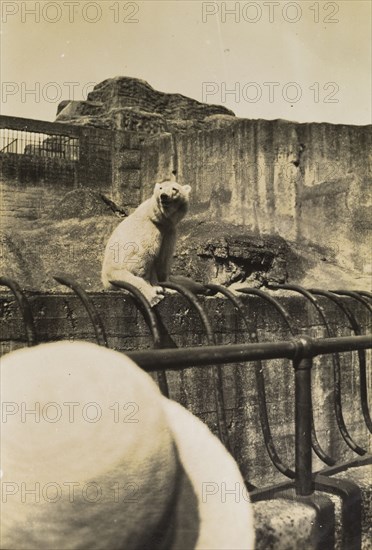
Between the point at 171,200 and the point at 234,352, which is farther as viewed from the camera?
the point at 171,200

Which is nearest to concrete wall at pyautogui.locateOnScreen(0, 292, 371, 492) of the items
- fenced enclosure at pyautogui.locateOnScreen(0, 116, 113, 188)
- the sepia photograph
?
the sepia photograph

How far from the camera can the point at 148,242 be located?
5.89m

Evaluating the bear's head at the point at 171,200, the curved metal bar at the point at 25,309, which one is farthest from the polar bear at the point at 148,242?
the curved metal bar at the point at 25,309

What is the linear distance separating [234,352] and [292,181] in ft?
45.9

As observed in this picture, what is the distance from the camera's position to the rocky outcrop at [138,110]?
882 inches

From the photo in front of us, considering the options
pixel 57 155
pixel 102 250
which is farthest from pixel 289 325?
pixel 57 155

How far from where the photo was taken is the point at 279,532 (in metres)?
1.81

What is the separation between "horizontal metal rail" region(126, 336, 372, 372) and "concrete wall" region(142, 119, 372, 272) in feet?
41.1

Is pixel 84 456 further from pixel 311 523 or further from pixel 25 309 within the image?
pixel 25 309

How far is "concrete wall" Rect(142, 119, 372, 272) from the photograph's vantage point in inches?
575

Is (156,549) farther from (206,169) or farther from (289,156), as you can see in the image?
(206,169)

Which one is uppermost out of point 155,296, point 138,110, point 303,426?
point 138,110

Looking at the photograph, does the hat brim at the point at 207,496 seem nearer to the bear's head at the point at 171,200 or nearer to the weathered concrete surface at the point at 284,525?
the weathered concrete surface at the point at 284,525

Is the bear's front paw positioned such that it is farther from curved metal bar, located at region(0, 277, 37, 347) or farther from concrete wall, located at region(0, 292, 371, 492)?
curved metal bar, located at region(0, 277, 37, 347)
